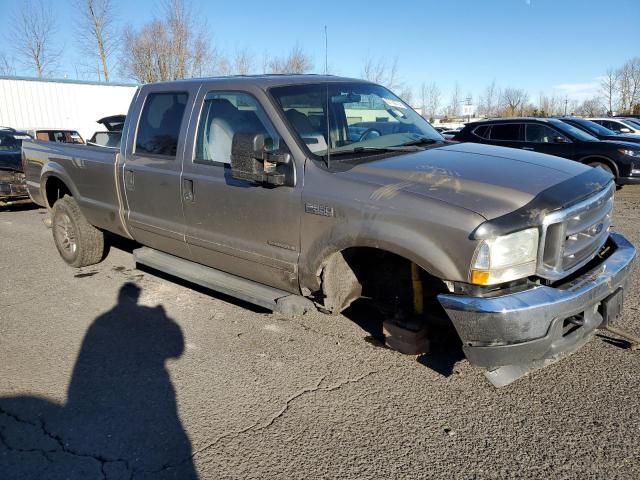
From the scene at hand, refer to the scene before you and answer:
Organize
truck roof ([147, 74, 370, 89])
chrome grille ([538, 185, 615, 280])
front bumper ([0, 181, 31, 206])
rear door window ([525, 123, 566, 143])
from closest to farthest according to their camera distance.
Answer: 1. chrome grille ([538, 185, 615, 280])
2. truck roof ([147, 74, 370, 89])
3. front bumper ([0, 181, 31, 206])
4. rear door window ([525, 123, 566, 143])

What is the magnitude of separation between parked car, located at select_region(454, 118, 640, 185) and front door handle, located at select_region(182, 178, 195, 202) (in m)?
9.30

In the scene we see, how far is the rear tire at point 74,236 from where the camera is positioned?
583 centimetres

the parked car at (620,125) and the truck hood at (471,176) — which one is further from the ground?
the truck hood at (471,176)

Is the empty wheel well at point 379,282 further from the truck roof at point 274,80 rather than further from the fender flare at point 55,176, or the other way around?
the fender flare at point 55,176

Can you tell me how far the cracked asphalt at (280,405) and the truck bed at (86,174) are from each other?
1.15 meters

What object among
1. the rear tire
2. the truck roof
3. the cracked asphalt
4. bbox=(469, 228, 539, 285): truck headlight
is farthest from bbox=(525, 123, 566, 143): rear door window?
bbox=(469, 228, 539, 285): truck headlight

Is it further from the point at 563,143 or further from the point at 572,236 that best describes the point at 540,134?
the point at 572,236

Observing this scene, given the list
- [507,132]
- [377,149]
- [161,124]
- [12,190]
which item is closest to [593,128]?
[507,132]

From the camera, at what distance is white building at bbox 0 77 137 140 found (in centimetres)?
2475

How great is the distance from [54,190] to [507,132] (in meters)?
9.69

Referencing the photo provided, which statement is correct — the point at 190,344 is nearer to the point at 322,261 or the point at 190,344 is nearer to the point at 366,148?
the point at 322,261

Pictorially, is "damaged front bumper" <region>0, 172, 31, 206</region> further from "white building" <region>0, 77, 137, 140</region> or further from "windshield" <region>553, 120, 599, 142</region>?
"white building" <region>0, 77, 137, 140</region>

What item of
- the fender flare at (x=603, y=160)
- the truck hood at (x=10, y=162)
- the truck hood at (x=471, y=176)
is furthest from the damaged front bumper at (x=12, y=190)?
the fender flare at (x=603, y=160)

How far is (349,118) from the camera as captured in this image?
4199 mm
